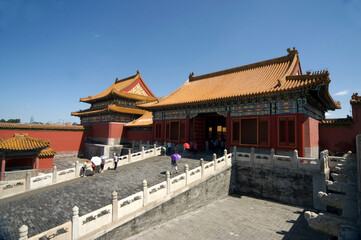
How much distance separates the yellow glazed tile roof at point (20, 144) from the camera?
14.2 meters

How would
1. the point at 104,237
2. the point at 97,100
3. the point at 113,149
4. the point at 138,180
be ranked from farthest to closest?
the point at 97,100 < the point at 113,149 < the point at 138,180 < the point at 104,237

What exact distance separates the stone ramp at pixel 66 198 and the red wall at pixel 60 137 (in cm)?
1254

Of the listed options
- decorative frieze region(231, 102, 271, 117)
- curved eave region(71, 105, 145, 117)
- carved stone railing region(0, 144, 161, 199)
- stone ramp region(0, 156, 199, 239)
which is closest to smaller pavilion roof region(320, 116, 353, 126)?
decorative frieze region(231, 102, 271, 117)

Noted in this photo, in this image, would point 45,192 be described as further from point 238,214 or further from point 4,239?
point 238,214

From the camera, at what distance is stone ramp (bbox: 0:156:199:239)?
7.55 m

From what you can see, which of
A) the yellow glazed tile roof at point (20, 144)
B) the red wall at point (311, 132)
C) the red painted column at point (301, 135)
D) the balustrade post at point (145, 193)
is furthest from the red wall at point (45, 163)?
the red wall at point (311, 132)

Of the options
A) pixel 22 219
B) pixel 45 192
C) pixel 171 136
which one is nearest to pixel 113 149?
pixel 171 136

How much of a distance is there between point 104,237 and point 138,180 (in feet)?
15.1

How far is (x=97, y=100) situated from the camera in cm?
2759

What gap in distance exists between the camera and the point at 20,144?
15.0 metres

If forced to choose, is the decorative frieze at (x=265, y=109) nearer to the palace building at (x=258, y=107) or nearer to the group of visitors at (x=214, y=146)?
the palace building at (x=258, y=107)

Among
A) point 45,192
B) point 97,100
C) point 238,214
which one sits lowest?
point 238,214

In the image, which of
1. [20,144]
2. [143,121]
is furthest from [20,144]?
[143,121]

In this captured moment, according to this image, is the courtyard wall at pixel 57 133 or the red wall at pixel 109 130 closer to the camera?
the courtyard wall at pixel 57 133
